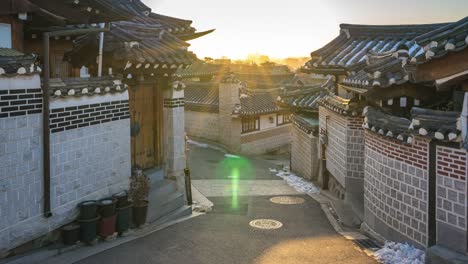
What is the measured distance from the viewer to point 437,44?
23.4 ft

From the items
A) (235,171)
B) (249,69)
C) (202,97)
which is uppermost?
(249,69)

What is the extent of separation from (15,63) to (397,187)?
789 centimetres

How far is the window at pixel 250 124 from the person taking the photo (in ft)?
119

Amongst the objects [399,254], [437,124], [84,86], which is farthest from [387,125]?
[84,86]

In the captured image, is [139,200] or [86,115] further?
[139,200]

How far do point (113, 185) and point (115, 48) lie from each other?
3444mm

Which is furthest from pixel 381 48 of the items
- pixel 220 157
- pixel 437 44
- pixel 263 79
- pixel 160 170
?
pixel 263 79

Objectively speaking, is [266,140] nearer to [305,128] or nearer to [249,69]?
[305,128]

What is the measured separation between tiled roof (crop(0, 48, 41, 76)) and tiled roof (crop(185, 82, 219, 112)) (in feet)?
95.0

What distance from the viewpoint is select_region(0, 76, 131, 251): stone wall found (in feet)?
26.1

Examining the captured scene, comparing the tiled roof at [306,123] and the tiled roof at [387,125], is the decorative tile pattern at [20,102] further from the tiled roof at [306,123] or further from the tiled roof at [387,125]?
the tiled roof at [306,123]

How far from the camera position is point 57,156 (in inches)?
360

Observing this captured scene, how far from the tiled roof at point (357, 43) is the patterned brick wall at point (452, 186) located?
9.46m

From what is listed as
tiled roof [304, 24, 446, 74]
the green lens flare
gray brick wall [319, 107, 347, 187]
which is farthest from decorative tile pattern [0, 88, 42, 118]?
tiled roof [304, 24, 446, 74]
